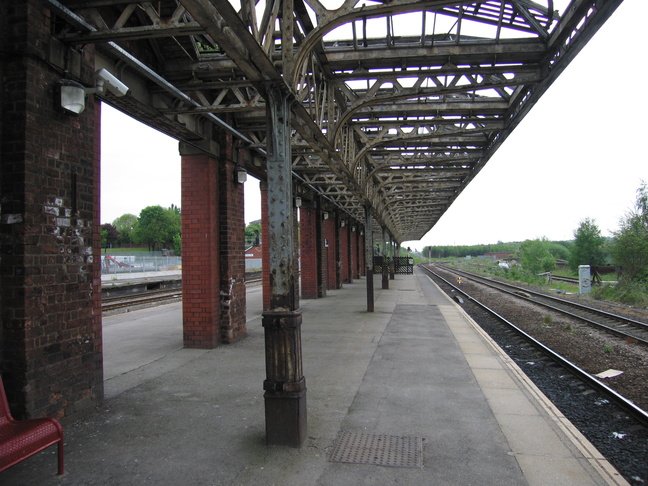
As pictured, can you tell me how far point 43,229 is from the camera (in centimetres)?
424

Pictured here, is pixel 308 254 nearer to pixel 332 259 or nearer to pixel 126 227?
pixel 332 259

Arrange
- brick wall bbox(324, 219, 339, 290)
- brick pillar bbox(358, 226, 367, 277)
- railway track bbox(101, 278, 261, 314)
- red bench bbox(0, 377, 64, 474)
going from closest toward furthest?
1. red bench bbox(0, 377, 64, 474)
2. railway track bbox(101, 278, 261, 314)
3. brick wall bbox(324, 219, 339, 290)
4. brick pillar bbox(358, 226, 367, 277)

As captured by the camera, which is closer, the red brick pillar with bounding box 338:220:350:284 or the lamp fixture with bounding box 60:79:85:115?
the lamp fixture with bounding box 60:79:85:115

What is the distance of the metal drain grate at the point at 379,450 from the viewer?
12.1 feet

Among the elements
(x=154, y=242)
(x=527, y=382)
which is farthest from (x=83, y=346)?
(x=154, y=242)

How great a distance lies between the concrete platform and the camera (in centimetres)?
348

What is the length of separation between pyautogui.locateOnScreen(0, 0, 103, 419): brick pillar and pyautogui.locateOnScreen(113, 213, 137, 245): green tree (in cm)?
10894

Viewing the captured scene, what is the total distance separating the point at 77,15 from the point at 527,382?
277 inches

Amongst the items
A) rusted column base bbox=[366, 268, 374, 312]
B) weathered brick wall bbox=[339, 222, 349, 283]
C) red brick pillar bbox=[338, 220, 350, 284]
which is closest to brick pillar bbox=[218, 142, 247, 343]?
rusted column base bbox=[366, 268, 374, 312]

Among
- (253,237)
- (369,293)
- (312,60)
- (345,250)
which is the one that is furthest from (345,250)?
(253,237)

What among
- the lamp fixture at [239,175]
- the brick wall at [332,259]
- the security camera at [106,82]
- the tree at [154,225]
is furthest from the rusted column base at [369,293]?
the tree at [154,225]

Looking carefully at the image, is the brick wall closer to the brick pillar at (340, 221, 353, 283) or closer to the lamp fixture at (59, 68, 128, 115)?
the brick pillar at (340, 221, 353, 283)

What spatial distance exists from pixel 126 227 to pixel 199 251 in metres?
113

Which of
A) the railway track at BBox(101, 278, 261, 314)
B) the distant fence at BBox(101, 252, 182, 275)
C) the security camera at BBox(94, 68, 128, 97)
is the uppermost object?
the security camera at BBox(94, 68, 128, 97)
